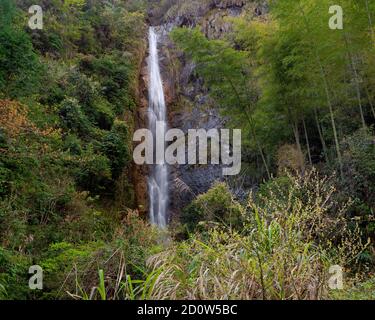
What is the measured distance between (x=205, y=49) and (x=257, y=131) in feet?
10.7

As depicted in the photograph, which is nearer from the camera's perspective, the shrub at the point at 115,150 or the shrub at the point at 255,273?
the shrub at the point at 255,273

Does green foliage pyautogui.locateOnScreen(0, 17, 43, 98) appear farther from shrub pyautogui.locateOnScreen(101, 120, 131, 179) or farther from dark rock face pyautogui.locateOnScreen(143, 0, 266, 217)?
dark rock face pyautogui.locateOnScreen(143, 0, 266, 217)

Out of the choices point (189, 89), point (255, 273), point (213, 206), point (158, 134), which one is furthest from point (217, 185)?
point (189, 89)

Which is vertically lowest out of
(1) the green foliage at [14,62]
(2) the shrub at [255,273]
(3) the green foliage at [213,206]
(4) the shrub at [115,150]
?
(2) the shrub at [255,273]

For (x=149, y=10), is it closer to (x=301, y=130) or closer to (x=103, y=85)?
(x=103, y=85)

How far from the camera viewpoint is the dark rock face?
49.1 ft

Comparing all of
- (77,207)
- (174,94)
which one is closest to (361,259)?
(77,207)

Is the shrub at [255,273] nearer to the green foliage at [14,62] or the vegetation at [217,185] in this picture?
the vegetation at [217,185]

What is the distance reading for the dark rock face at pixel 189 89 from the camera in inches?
590

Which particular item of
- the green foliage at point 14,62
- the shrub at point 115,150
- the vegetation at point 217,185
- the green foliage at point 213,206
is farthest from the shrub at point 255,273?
the shrub at point 115,150

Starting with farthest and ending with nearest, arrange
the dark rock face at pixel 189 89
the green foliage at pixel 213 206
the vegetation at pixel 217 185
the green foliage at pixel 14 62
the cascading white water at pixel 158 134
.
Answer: the dark rock face at pixel 189 89
the cascading white water at pixel 158 134
the green foliage at pixel 213 206
the green foliage at pixel 14 62
the vegetation at pixel 217 185

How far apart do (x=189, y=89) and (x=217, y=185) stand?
27.6 feet

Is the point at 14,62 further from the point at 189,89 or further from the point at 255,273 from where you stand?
the point at 189,89

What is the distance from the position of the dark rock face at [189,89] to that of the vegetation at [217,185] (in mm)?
2041
